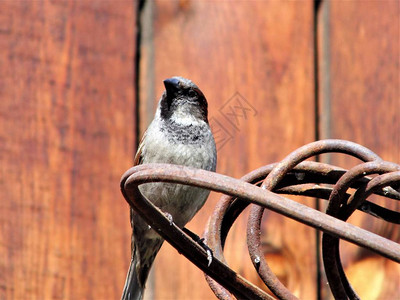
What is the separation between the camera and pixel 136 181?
3.41ft

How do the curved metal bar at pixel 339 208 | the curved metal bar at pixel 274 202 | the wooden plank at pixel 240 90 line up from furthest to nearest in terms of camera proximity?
the wooden plank at pixel 240 90 < the curved metal bar at pixel 339 208 < the curved metal bar at pixel 274 202

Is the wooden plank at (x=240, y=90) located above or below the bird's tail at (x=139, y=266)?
above

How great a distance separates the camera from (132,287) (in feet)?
6.44

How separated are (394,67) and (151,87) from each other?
708 mm

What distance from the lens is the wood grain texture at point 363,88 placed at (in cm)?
208

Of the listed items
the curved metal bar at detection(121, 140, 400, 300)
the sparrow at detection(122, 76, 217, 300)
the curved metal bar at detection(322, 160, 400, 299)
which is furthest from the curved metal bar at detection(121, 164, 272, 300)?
the sparrow at detection(122, 76, 217, 300)

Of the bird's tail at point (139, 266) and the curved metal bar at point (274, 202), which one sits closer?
the curved metal bar at point (274, 202)

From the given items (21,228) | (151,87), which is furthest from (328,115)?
(21,228)

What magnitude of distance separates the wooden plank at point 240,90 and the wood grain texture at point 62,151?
127 millimetres

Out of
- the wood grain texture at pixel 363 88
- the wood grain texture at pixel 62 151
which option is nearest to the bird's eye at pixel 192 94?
the wood grain texture at pixel 62 151

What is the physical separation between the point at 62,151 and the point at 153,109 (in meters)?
0.29

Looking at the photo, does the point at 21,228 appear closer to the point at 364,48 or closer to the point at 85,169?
the point at 85,169

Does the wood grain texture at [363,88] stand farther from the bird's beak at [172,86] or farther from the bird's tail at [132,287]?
the bird's tail at [132,287]

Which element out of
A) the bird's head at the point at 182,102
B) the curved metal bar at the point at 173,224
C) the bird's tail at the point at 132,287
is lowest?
the bird's tail at the point at 132,287
